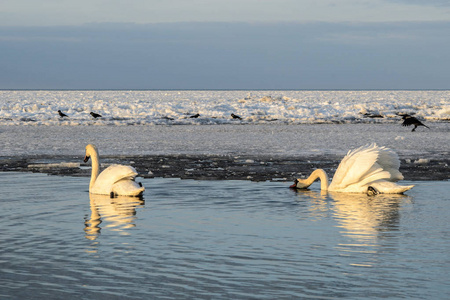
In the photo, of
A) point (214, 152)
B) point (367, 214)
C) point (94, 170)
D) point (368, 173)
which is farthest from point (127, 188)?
point (214, 152)

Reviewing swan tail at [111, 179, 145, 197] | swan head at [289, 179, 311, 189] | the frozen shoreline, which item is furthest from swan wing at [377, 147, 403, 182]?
swan tail at [111, 179, 145, 197]

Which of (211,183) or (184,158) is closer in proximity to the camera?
(211,183)

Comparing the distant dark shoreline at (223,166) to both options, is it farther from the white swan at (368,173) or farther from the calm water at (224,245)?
the calm water at (224,245)

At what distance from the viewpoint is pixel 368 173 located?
1191 centimetres

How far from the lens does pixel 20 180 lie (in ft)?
44.2

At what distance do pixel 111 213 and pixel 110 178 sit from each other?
181 cm

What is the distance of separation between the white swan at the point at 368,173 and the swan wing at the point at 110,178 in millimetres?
3083

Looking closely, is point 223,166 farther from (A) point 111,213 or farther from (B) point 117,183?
(A) point 111,213

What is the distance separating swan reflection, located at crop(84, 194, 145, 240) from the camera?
854 centimetres

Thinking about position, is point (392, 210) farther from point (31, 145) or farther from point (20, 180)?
point (31, 145)

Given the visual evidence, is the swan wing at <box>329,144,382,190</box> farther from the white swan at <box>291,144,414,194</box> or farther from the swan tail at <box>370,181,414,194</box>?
the swan tail at <box>370,181,414,194</box>

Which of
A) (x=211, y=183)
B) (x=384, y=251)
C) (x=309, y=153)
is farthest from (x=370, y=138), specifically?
(x=384, y=251)

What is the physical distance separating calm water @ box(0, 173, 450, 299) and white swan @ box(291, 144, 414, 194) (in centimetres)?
31

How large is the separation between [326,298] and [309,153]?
14128 millimetres
